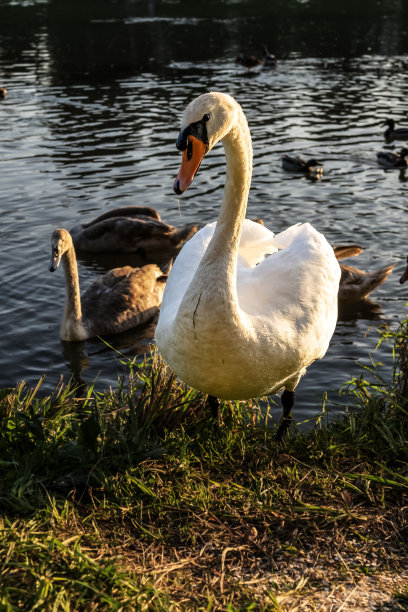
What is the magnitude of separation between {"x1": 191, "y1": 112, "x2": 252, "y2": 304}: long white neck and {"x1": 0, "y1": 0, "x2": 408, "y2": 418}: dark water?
3.57 m

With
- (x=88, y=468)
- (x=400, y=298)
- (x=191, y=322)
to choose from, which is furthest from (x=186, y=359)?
(x=400, y=298)

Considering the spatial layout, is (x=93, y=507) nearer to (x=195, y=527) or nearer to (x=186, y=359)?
(x=195, y=527)

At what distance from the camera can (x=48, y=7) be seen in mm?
47438

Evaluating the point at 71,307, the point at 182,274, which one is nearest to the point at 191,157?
the point at 182,274

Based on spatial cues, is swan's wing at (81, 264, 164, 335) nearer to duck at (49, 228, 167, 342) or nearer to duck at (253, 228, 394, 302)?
duck at (49, 228, 167, 342)

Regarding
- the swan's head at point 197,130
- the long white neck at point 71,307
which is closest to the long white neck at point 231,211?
the swan's head at point 197,130

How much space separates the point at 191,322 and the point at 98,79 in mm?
24168

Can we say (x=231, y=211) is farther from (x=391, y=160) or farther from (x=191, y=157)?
(x=391, y=160)

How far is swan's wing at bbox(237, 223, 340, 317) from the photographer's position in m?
5.01

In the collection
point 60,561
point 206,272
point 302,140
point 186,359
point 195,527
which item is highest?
point 206,272

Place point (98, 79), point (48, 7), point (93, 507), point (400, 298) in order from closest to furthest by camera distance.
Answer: point (93, 507), point (400, 298), point (98, 79), point (48, 7)

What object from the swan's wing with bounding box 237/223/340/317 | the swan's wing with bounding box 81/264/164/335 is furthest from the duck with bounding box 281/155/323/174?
the swan's wing with bounding box 237/223/340/317

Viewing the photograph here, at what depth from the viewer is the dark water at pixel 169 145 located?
9844mm

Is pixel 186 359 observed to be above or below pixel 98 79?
above
